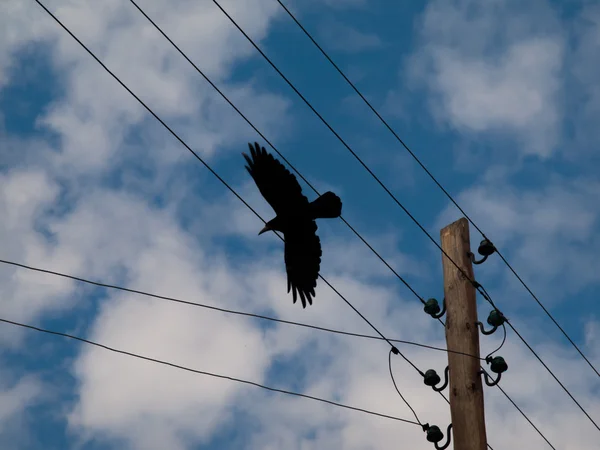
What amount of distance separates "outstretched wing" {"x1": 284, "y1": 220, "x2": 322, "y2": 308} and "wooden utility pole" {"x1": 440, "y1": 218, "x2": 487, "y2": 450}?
48.5 inches

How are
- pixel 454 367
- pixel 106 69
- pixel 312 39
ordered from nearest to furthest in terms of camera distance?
pixel 106 69, pixel 454 367, pixel 312 39

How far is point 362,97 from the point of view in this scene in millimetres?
6754

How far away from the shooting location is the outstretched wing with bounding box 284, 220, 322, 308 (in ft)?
24.2

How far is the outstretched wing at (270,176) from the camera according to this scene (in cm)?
684

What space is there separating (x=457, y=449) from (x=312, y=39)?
130 inches

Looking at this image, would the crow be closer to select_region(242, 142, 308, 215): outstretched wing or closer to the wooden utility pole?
select_region(242, 142, 308, 215): outstretched wing

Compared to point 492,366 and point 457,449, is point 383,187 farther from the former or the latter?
point 457,449

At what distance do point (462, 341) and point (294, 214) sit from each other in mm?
1862

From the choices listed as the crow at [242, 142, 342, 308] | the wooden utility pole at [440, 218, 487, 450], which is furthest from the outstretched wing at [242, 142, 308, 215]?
the wooden utility pole at [440, 218, 487, 450]

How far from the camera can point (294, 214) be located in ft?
23.3

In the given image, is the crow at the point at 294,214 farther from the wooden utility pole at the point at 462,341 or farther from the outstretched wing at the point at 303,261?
the wooden utility pole at the point at 462,341

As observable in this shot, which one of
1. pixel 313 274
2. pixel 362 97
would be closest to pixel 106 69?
pixel 362 97

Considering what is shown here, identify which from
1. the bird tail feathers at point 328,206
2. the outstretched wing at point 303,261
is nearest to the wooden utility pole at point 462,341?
the bird tail feathers at point 328,206

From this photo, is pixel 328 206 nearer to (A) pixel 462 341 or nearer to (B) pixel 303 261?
(B) pixel 303 261
